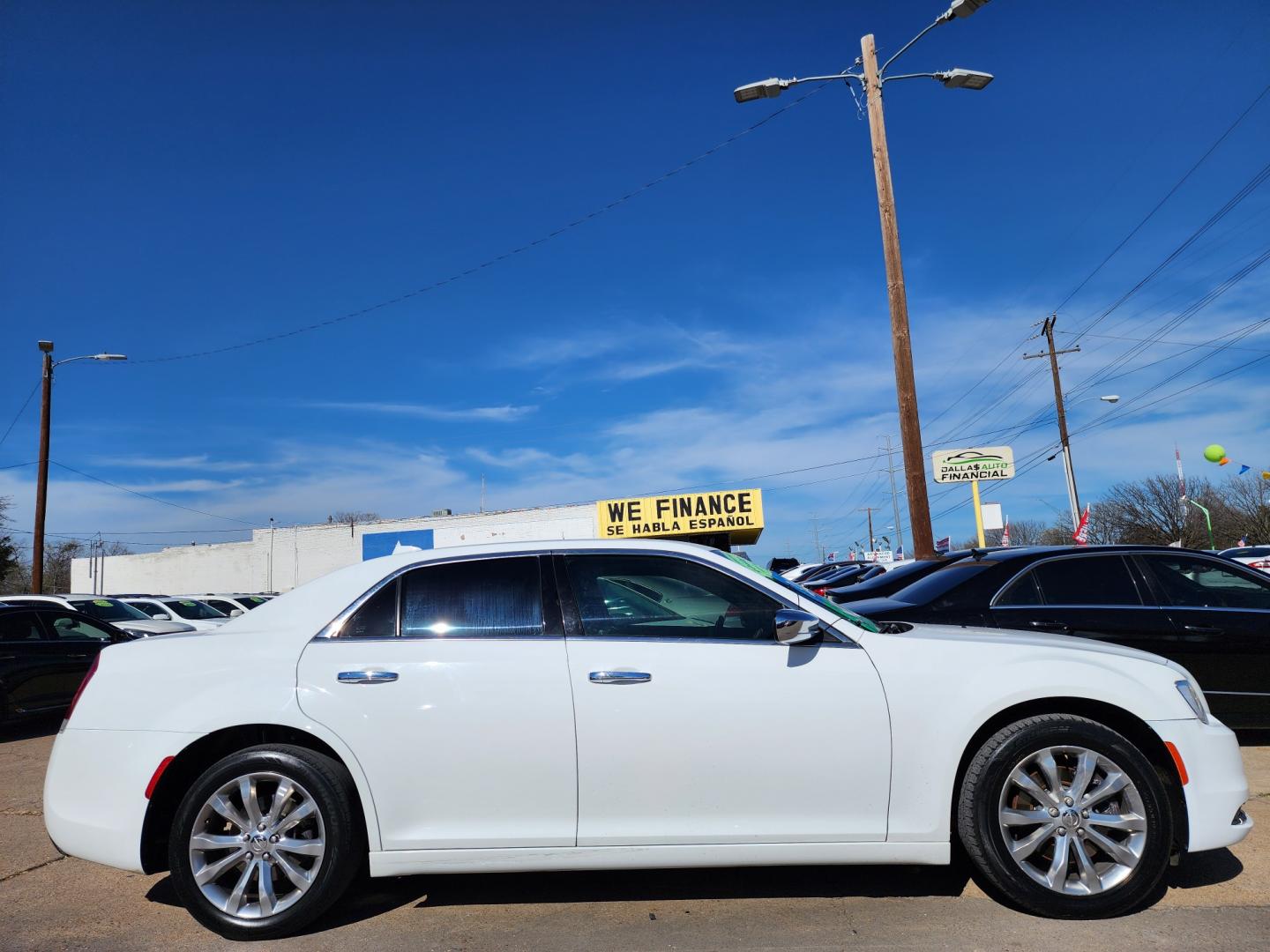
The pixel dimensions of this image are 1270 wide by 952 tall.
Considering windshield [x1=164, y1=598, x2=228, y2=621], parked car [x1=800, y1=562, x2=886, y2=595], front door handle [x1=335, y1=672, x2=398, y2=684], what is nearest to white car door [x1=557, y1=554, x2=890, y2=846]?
front door handle [x1=335, y1=672, x2=398, y2=684]

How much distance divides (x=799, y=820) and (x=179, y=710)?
2585mm

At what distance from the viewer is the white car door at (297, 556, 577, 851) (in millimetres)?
3432

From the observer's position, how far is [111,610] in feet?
53.8

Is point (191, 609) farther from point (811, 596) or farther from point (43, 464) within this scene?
point (811, 596)

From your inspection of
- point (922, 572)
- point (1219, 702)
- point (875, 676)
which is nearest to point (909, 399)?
point (922, 572)

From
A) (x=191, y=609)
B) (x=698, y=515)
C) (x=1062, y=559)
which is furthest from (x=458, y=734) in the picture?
(x=698, y=515)

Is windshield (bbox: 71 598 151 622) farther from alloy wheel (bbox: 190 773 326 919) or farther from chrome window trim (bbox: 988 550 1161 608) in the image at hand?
chrome window trim (bbox: 988 550 1161 608)

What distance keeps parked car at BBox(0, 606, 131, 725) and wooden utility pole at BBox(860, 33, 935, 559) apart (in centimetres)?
906

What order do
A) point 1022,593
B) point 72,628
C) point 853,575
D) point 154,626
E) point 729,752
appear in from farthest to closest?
1. point 853,575
2. point 154,626
3. point 72,628
4. point 1022,593
5. point 729,752

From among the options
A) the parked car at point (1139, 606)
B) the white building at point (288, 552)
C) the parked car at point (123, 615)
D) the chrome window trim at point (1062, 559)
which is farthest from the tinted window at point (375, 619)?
the white building at point (288, 552)

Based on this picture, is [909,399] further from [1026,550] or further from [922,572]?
[1026,550]

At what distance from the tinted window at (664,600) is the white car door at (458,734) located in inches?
11.6

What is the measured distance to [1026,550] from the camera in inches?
253

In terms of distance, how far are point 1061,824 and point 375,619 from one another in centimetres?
297
